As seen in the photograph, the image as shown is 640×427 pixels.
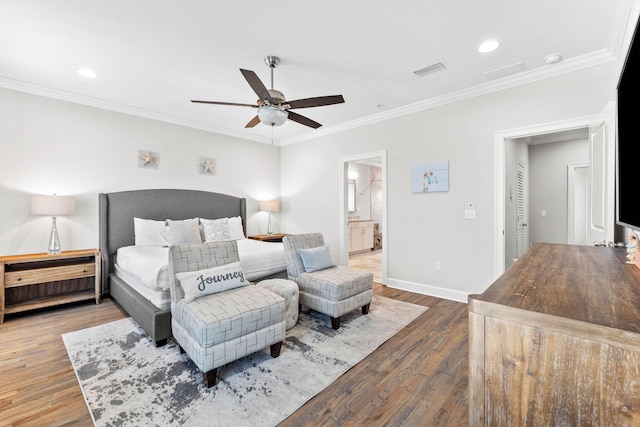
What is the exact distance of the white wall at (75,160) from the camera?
Result: 11.1ft

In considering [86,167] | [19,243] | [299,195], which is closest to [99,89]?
[86,167]

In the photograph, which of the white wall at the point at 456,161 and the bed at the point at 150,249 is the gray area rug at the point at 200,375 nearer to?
the bed at the point at 150,249

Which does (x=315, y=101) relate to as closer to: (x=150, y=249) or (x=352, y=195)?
(x=150, y=249)

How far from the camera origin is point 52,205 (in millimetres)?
3312

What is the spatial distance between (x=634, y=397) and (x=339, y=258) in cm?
454

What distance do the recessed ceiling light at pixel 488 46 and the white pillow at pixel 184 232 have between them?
4.08 meters

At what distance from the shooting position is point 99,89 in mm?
3553

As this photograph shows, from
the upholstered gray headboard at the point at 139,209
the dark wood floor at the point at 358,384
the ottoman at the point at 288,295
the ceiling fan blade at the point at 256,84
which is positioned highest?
the ceiling fan blade at the point at 256,84

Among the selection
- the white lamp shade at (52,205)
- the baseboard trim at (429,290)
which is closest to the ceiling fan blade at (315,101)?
the baseboard trim at (429,290)

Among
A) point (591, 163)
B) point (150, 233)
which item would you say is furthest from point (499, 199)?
point (150, 233)

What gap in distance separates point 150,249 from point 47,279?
1060mm

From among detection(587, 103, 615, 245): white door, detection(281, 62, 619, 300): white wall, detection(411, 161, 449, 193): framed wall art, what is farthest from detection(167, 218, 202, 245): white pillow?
detection(587, 103, 615, 245): white door

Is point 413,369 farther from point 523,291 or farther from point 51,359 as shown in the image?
point 51,359

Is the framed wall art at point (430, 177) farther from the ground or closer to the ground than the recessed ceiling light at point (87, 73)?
closer to the ground
